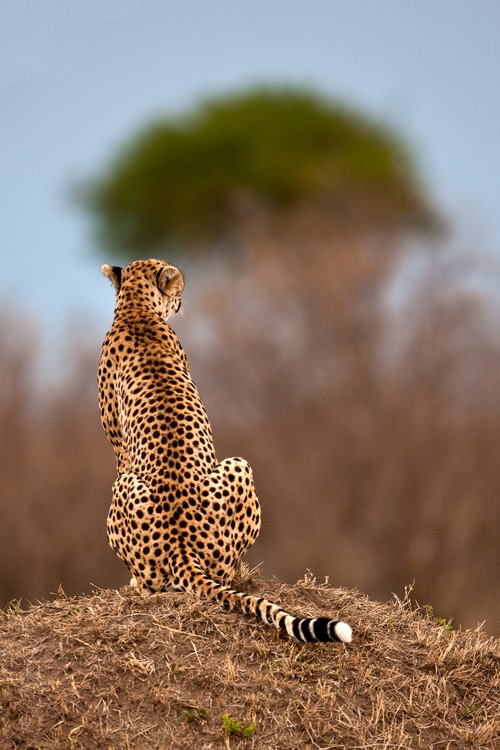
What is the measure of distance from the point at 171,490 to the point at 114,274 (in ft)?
3.79

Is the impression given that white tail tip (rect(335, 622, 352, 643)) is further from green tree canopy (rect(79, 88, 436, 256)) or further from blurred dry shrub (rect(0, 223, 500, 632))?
green tree canopy (rect(79, 88, 436, 256))

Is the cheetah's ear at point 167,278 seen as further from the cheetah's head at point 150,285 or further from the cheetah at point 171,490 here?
the cheetah at point 171,490

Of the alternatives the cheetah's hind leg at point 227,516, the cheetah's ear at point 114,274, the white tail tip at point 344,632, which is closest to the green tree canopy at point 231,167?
the cheetah's ear at point 114,274

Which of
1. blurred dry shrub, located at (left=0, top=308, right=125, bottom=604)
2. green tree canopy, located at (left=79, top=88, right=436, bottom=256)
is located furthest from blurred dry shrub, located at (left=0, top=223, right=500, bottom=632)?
green tree canopy, located at (left=79, top=88, right=436, bottom=256)

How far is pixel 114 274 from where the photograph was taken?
211 inches

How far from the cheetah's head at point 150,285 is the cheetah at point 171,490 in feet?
0.68

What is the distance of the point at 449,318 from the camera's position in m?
15.8

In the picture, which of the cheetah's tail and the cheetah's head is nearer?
the cheetah's tail

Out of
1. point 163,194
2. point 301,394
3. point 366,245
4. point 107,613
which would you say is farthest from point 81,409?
point 163,194

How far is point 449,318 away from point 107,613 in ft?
38.0

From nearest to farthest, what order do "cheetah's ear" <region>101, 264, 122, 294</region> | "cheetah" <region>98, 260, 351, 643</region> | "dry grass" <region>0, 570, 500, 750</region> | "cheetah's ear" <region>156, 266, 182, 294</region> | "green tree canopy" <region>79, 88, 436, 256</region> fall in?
"dry grass" <region>0, 570, 500, 750</region> < "cheetah" <region>98, 260, 351, 643</region> < "cheetah's ear" <region>156, 266, 182, 294</region> < "cheetah's ear" <region>101, 264, 122, 294</region> < "green tree canopy" <region>79, 88, 436, 256</region>

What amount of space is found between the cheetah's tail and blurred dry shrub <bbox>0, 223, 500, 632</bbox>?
33.2 ft

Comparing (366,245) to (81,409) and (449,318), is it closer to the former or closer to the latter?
(449,318)

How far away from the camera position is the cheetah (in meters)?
4.67
